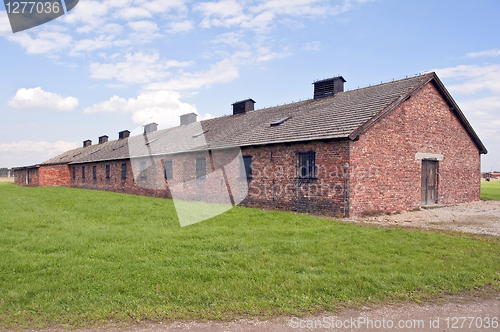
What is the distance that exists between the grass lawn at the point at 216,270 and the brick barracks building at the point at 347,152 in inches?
148

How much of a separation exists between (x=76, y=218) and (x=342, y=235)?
8966 mm

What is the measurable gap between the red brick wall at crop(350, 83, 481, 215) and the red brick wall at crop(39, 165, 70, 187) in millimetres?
34640

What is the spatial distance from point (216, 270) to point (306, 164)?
8884 mm

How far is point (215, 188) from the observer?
18109 mm

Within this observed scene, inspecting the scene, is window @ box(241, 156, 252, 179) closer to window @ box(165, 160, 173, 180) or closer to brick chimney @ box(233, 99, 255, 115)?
window @ box(165, 160, 173, 180)

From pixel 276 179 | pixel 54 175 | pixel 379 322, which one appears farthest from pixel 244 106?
pixel 54 175

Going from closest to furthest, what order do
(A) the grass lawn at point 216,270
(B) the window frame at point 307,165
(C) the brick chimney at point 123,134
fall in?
(A) the grass lawn at point 216,270
(B) the window frame at point 307,165
(C) the brick chimney at point 123,134

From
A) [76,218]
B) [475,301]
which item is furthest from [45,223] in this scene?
[475,301]

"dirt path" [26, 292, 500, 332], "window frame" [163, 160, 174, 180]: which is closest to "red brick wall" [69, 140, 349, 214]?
"window frame" [163, 160, 174, 180]

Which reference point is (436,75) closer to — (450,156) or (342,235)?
(450,156)

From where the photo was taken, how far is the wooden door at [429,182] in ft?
51.1

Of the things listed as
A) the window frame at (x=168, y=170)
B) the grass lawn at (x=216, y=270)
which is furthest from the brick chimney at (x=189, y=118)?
the grass lawn at (x=216, y=270)

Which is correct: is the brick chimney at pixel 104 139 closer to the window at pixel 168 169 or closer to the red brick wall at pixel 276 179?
the red brick wall at pixel 276 179

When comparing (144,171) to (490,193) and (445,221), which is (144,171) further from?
(490,193)
